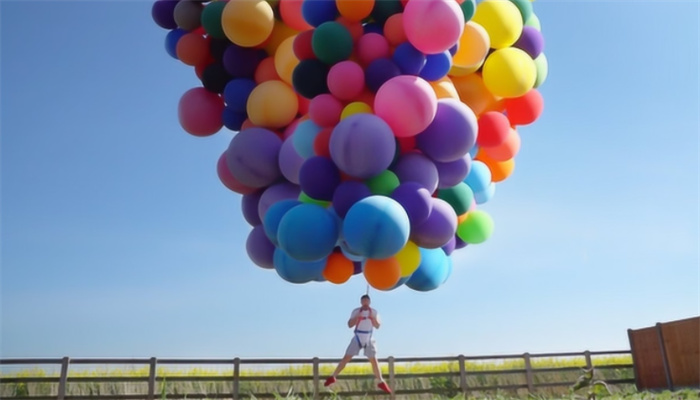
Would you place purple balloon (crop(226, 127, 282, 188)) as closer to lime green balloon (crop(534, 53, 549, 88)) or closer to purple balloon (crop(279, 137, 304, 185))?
purple balloon (crop(279, 137, 304, 185))

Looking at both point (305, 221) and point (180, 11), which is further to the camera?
point (180, 11)

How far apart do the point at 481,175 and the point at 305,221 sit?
4.91 feet

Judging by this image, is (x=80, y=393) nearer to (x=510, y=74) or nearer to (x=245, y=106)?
(x=245, y=106)

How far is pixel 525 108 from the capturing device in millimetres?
4074

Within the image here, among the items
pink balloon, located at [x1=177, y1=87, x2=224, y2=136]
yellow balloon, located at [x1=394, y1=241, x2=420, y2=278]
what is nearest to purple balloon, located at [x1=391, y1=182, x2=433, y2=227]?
yellow balloon, located at [x1=394, y1=241, x2=420, y2=278]

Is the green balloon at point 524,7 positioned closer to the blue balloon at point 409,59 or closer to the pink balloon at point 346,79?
the blue balloon at point 409,59

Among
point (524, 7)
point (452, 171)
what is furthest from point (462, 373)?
point (524, 7)

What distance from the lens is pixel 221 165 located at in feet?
13.9

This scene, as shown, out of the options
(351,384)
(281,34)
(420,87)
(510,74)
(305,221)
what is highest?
(281,34)

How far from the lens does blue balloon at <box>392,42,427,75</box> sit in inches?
135

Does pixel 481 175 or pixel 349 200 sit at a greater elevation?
pixel 481 175

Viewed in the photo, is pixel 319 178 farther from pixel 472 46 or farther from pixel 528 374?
pixel 528 374

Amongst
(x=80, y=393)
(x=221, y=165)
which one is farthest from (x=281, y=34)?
(x=80, y=393)

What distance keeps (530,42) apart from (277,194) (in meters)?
2.12
